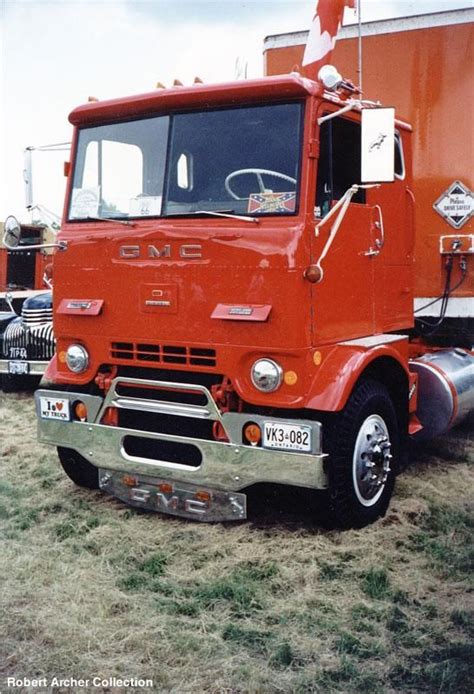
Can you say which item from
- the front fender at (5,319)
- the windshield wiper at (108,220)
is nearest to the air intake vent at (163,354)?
the windshield wiper at (108,220)

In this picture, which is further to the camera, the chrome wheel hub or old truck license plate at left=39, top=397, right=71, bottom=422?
old truck license plate at left=39, top=397, right=71, bottom=422

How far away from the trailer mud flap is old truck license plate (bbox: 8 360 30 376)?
443 cm

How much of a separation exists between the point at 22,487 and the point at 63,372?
1057 mm

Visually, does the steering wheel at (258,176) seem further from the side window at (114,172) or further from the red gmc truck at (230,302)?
the side window at (114,172)

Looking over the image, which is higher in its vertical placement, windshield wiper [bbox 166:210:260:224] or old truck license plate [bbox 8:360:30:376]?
windshield wiper [bbox 166:210:260:224]

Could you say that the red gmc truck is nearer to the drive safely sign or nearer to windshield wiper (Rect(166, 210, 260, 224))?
windshield wiper (Rect(166, 210, 260, 224))

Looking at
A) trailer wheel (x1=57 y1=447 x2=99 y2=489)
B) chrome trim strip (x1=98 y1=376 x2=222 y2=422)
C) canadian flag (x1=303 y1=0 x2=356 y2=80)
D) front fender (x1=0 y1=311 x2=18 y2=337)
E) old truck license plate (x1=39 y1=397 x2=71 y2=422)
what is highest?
canadian flag (x1=303 y1=0 x2=356 y2=80)

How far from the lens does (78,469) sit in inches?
210

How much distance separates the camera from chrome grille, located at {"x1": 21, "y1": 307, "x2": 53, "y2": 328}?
8.98 metres

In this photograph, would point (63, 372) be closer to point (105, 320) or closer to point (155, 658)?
point (105, 320)

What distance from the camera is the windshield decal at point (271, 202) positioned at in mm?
4211

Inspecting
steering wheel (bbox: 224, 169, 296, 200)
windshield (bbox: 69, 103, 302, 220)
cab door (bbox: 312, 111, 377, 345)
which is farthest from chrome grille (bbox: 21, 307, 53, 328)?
cab door (bbox: 312, 111, 377, 345)

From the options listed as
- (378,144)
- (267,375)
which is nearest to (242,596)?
(267,375)

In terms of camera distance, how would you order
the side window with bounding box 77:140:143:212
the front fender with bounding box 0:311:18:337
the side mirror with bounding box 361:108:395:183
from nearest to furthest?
the side mirror with bounding box 361:108:395:183 → the side window with bounding box 77:140:143:212 → the front fender with bounding box 0:311:18:337
